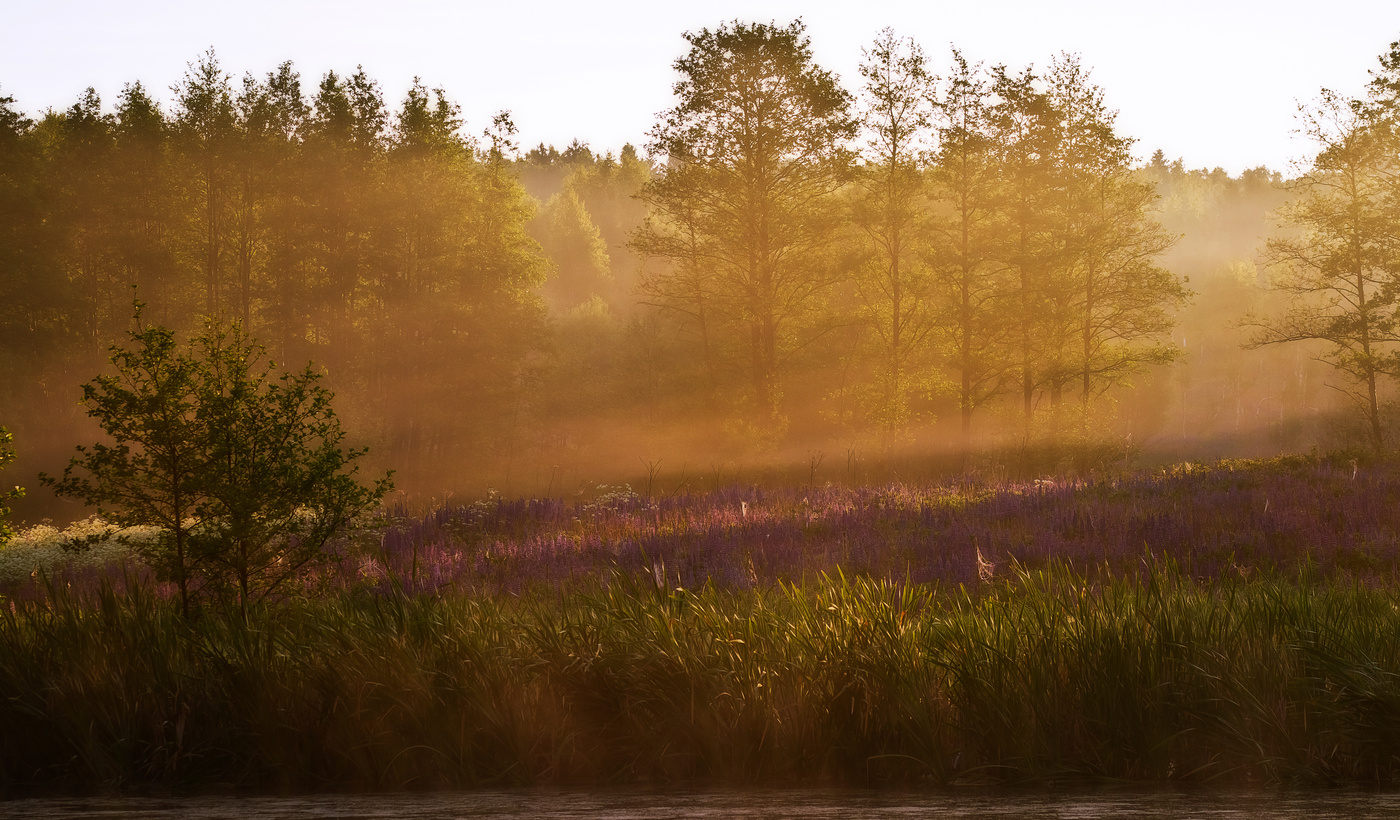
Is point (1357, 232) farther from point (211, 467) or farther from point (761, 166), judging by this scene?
point (211, 467)

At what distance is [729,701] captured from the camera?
358cm

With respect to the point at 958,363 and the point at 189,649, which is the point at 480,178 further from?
the point at 189,649

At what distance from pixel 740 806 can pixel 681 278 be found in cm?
3245

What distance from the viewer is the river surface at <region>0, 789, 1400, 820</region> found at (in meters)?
2.37

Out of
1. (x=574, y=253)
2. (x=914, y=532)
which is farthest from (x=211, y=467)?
(x=574, y=253)

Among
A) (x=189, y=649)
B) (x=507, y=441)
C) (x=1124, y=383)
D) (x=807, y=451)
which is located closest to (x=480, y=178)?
(x=507, y=441)

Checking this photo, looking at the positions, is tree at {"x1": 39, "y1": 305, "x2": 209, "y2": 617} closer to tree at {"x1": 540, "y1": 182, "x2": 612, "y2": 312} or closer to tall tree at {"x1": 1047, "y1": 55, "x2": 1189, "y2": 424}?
tall tree at {"x1": 1047, "y1": 55, "x2": 1189, "y2": 424}

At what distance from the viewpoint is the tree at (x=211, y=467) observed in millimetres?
5711

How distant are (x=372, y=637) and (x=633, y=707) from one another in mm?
1239

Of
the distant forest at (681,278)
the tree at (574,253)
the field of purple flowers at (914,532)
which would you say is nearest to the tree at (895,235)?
the distant forest at (681,278)

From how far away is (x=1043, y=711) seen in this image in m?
3.40

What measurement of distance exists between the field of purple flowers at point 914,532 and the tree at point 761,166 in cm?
1765

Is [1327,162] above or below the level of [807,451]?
above

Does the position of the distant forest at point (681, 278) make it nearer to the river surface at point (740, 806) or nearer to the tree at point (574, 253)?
the tree at point (574, 253)
